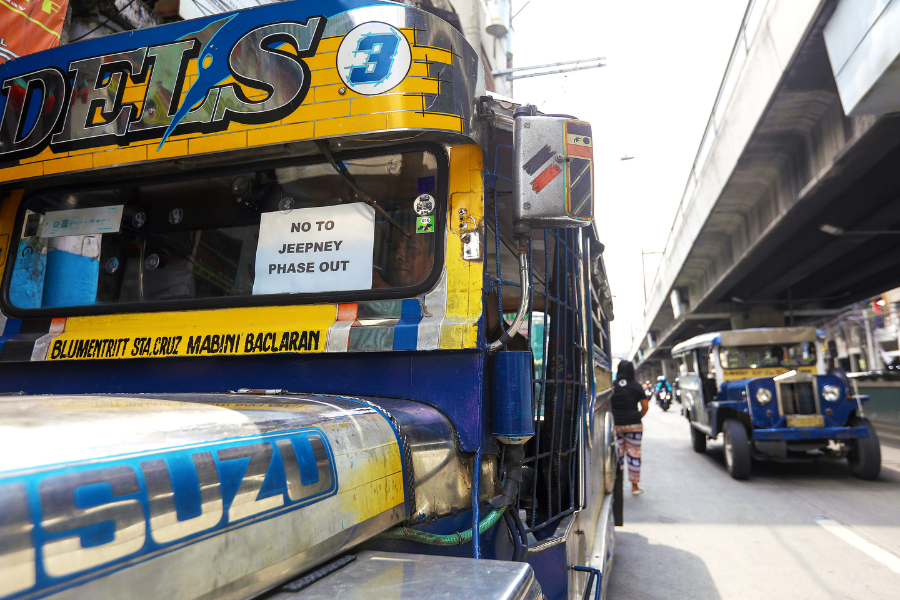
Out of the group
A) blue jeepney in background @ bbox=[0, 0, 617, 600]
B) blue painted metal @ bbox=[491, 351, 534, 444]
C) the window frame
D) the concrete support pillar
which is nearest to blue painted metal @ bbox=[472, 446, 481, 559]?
blue jeepney in background @ bbox=[0, 0, 617, 600]

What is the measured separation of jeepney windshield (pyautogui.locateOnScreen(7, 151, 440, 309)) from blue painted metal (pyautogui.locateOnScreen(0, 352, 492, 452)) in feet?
0.80

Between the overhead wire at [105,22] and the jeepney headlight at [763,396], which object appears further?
the jeepney headlight at [763,396]

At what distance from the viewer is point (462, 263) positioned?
6.06 ft

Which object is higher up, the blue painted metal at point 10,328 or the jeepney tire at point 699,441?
the blue painted metal at point 10,328

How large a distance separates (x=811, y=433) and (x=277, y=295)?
29.7ft

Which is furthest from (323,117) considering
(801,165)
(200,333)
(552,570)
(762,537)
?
(801,165)

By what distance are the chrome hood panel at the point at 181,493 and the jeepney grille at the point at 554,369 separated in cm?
85

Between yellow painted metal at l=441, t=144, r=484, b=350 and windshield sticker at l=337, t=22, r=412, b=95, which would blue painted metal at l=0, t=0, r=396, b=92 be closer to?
windshield sticker at l=337, t=22, r=412, b=95

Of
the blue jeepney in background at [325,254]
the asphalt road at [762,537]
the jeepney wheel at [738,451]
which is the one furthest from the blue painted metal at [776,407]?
the blue jeepney in background at [325,254]

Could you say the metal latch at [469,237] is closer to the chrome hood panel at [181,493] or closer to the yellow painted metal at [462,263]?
the yellow painted metal at [462,263]

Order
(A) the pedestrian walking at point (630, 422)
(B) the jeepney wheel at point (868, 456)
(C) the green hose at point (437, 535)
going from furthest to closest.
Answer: (B) the jeepney wheel at point (868, 456)
(A) the pedestrian walking at point (630, 422)
(C) the green hose at point (437, 535)

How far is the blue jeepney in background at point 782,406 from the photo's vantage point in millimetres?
8531

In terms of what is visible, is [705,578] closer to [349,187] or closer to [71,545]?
[349,187]

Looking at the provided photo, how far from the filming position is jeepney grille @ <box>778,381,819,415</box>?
29.1 ft
